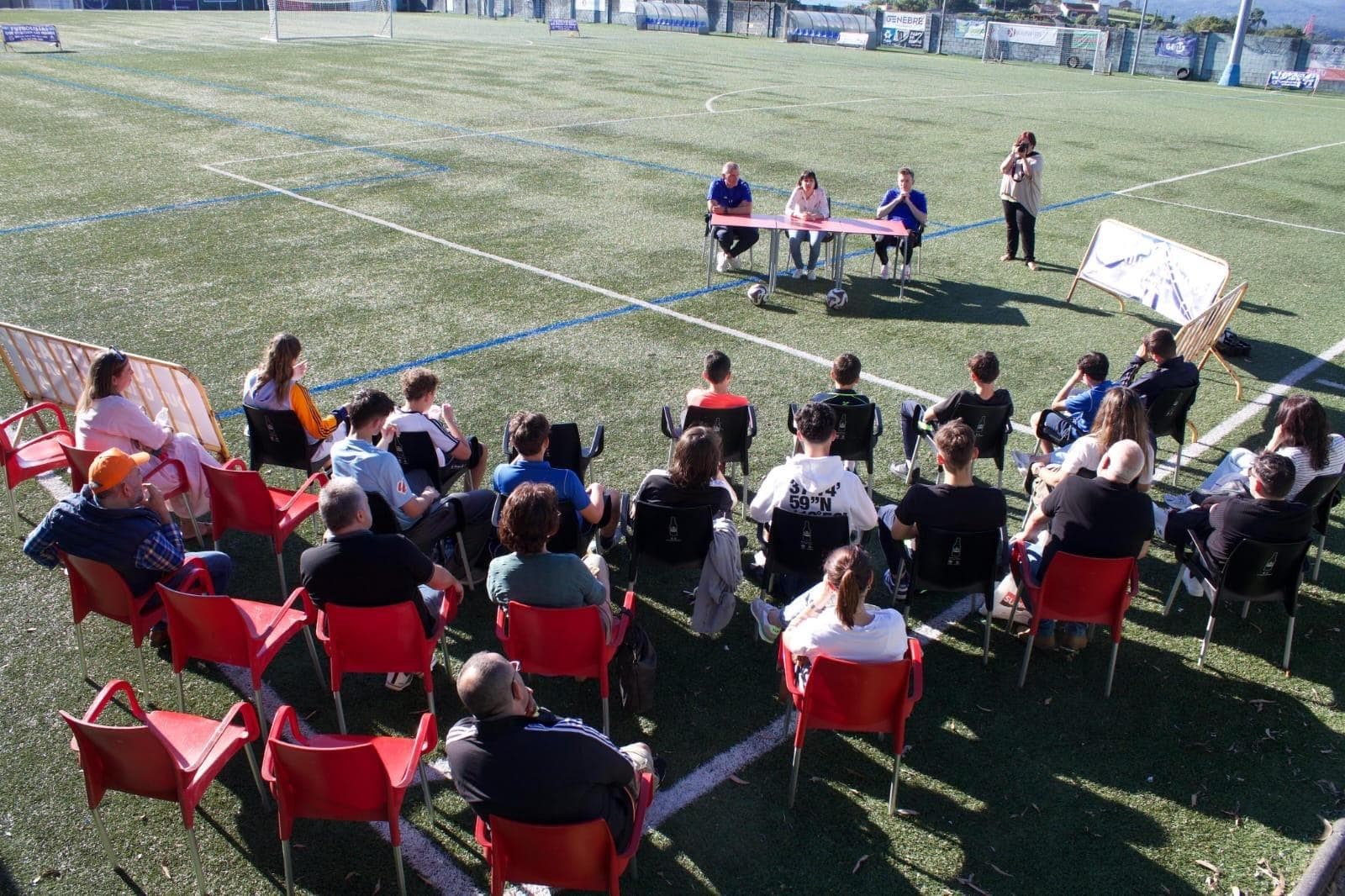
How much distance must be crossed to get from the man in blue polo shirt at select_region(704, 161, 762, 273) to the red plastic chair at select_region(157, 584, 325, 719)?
922cm

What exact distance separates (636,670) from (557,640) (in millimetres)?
562

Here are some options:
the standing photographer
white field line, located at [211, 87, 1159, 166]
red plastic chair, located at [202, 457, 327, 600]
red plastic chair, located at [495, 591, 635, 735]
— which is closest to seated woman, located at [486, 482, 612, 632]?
red plastic chair, located at [495, 591, 635, 735]

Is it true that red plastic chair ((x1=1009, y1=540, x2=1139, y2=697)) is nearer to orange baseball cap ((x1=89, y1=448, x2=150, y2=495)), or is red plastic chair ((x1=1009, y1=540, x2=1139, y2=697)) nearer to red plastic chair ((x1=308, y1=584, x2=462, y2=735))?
red plastic chair ((x1=308, y1=584, x2=462, y2=735))

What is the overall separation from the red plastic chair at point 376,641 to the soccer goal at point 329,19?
150 feet

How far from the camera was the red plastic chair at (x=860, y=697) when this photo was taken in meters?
4.53

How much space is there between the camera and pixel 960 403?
7551 mm

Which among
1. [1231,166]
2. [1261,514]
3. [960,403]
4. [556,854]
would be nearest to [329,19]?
[1231,166]

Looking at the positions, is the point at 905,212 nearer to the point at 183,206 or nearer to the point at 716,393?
the point at 716,393

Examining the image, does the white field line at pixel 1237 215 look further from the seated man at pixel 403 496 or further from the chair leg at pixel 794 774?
the chair leg at pixel 794 774

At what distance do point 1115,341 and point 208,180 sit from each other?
15194 mm

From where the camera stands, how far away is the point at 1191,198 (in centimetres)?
1927

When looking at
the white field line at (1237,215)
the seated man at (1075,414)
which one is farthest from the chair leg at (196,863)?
the white field line at (1237,215)

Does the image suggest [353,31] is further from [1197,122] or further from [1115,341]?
[1115,341]

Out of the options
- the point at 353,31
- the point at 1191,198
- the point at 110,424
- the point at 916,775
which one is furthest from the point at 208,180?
the point at 353,31
